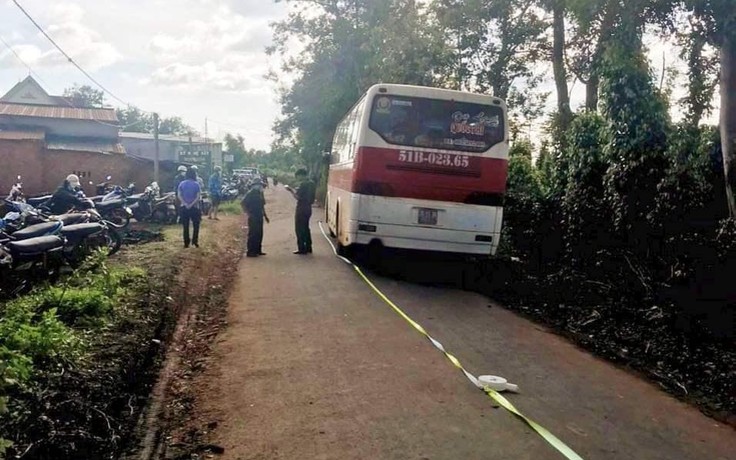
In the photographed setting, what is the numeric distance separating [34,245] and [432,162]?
602 cm

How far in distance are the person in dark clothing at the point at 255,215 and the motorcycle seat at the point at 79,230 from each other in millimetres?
3535

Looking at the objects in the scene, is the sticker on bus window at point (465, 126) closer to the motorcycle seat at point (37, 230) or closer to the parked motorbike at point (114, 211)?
the motorcycle seat at point (37, 230)

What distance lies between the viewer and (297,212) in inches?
598

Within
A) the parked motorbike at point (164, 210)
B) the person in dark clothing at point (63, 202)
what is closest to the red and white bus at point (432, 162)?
the person in dark clothing at point (63, 202)

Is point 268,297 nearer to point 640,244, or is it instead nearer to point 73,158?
point 640,244

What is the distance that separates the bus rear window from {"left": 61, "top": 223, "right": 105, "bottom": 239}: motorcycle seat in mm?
4833

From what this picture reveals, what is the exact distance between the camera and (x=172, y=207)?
20.8 meters

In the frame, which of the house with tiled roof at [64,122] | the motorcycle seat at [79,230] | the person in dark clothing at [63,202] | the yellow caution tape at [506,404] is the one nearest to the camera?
the yellow caution tape at [506,404]

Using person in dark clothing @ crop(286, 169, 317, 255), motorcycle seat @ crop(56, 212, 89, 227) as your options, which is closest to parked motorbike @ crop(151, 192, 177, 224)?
person in dark clothing @ crop(286, 169, 317, 255)

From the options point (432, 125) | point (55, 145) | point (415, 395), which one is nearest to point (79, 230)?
point (432, 125)

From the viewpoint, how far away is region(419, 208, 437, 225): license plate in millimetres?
11828

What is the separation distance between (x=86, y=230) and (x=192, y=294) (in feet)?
7.58

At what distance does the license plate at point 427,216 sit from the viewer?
38.8 ft

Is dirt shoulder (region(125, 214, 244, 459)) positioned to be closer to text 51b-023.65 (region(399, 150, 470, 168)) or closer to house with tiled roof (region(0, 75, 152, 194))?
text 51b-023.65 (region(399, 150, 470, 168))
